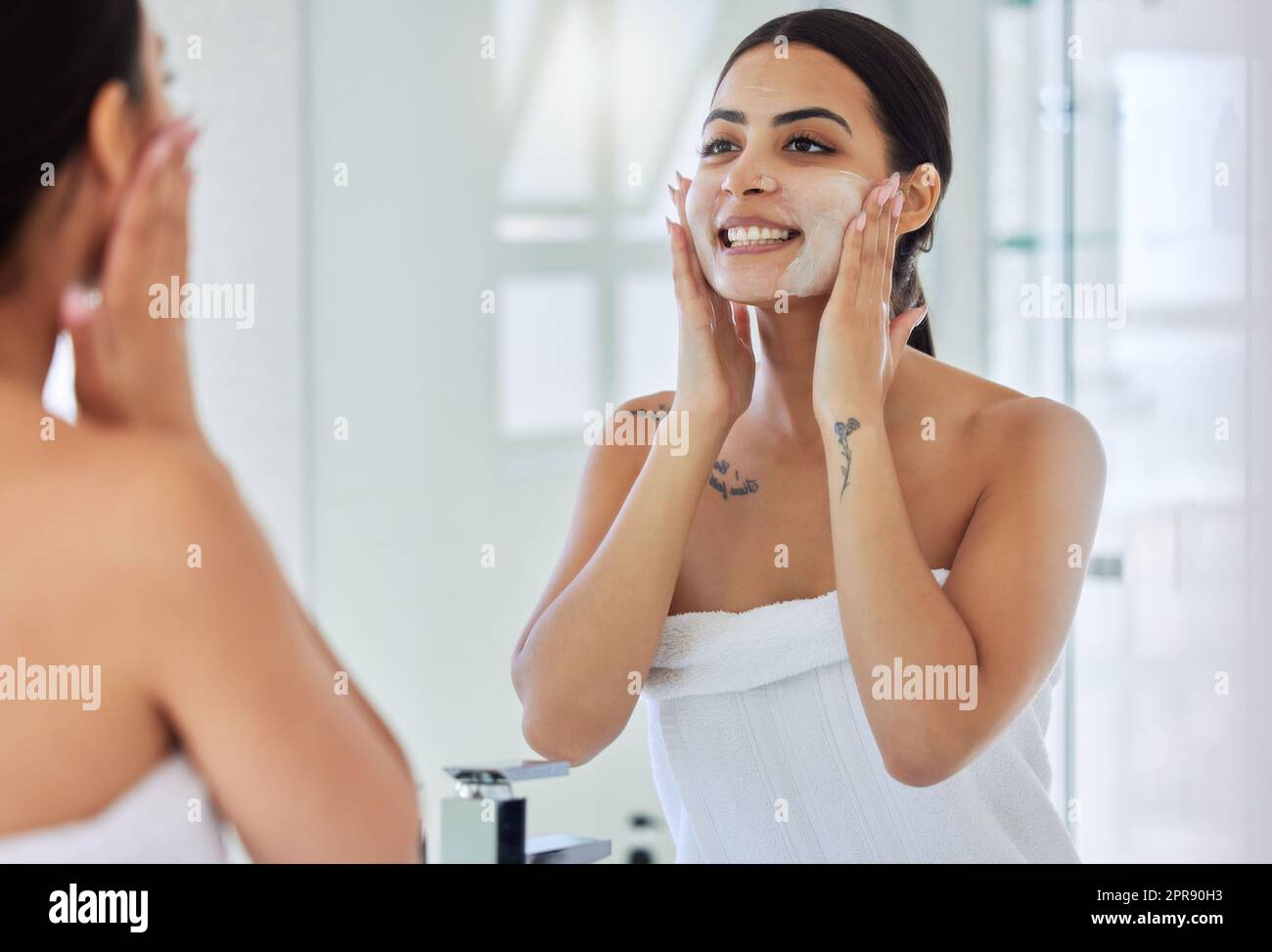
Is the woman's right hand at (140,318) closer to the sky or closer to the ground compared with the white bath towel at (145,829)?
closer to the sky

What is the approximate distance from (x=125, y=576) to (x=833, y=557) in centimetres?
44

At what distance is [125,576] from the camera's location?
0.47m

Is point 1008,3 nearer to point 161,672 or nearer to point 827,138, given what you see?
point 827,138

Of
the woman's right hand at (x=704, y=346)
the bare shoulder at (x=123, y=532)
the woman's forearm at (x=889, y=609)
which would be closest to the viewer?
the bare shoulder at (x=123, y=532)

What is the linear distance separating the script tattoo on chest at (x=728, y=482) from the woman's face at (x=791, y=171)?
0.43 feet

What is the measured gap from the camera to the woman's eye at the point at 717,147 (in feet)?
2.48

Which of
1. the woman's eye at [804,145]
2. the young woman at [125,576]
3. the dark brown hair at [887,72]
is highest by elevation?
the dark brown hair at [887,72]

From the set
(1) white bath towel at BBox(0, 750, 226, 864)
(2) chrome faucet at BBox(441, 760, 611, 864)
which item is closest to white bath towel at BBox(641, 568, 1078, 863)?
(2) chrome faucet at BBox(441, 760, 611, 864)

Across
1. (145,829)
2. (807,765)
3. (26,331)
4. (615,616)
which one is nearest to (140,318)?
(26,331)

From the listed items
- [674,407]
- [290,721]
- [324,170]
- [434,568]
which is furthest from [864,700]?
[324,170]

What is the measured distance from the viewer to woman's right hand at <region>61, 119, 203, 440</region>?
0.49m

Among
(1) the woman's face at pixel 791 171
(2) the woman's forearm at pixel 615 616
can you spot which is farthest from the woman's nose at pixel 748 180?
(2) the woman's forearm at pixel 615 616

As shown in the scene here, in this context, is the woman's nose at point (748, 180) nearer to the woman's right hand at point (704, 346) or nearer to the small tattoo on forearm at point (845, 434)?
the woman's right hand at point (704, 346)

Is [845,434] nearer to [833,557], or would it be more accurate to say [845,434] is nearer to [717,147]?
[833,557]
